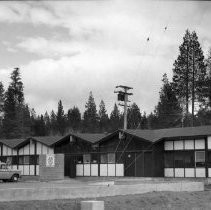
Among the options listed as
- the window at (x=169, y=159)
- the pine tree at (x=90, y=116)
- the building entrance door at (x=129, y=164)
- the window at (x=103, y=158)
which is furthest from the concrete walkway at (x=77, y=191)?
the pine tree at (x=90, y=116)

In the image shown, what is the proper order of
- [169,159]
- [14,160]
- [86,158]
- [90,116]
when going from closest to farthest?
[169,159] → [86,158] → [14,160] → [90,116]

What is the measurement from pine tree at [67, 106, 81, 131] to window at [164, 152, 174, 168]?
92284 mm

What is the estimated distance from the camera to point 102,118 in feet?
452

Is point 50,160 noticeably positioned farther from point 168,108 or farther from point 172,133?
point 168,108

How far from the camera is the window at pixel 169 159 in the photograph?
43531mm

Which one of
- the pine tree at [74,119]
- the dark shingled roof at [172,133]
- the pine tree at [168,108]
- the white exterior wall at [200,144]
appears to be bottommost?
the white exterior wall at [200,144]

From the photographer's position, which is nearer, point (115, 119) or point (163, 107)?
point (163, 107)

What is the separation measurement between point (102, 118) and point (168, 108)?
55.7m

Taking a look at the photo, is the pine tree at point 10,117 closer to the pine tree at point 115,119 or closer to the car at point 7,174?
the pine tree at point 115,119

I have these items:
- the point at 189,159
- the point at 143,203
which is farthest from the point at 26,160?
the point at 143,203

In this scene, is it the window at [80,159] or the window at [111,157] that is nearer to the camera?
the window at [111,157]

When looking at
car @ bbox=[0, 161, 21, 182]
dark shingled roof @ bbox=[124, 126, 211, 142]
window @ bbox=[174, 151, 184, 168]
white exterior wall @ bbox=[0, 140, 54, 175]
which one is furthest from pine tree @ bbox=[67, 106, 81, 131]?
window @ bbox=[174, 151, 184, 168]

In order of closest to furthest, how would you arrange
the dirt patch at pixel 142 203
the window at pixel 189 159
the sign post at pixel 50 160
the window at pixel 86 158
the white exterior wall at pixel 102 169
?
the dirt patch at pixel 142 203
the window at pixel 189 159
the sign post at pixel 50 160
the white exterior wall at pixel 102 169
the window at pixel 86 158

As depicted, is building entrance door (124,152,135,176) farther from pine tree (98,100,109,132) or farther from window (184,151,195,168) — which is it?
pine tree (98,100,109,132)
